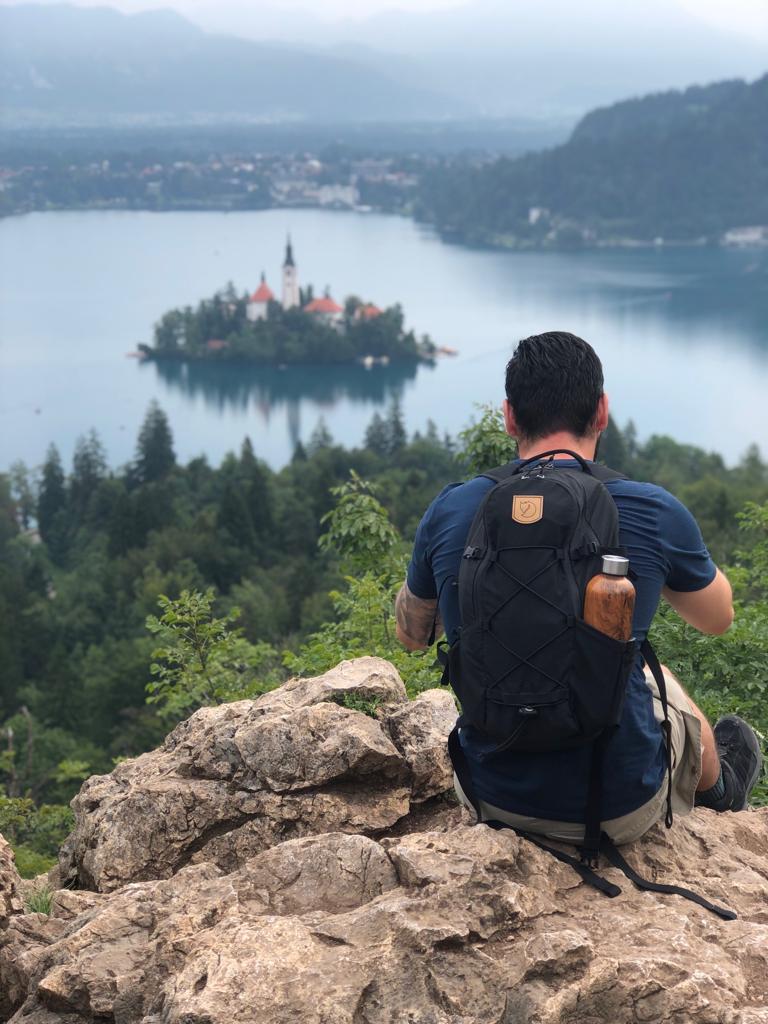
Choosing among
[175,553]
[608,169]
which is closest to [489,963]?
[175,553]

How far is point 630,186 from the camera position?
440 ft

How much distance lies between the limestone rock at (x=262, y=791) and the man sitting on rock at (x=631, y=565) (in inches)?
27.5

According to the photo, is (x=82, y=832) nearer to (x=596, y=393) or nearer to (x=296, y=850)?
(x=296, y=850)

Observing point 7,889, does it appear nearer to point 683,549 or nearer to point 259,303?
point 683,549

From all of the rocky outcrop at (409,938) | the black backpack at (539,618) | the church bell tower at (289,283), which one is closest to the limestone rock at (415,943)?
the rocky outcrop at (409,938)

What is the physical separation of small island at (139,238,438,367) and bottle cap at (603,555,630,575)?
249 feet

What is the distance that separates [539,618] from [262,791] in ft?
4.23

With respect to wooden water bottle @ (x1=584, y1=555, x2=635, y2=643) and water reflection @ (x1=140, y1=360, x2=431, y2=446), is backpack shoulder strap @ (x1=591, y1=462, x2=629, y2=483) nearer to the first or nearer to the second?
wooden water bottle @ (x1=584, y1=555, x2=635, y2=643)

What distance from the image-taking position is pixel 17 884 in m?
3.10

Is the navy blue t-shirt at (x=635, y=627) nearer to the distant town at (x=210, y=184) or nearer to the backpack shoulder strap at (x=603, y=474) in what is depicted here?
the backpack shoulder strap at (x=603, y=474)

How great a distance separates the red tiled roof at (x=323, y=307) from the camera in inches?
3435

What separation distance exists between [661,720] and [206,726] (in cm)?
145

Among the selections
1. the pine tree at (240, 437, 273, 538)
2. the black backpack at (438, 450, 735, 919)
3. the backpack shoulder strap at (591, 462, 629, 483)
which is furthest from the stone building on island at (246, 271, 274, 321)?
the black backpack at (438, 450, 735, 919)

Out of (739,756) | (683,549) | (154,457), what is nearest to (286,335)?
(154,457)
